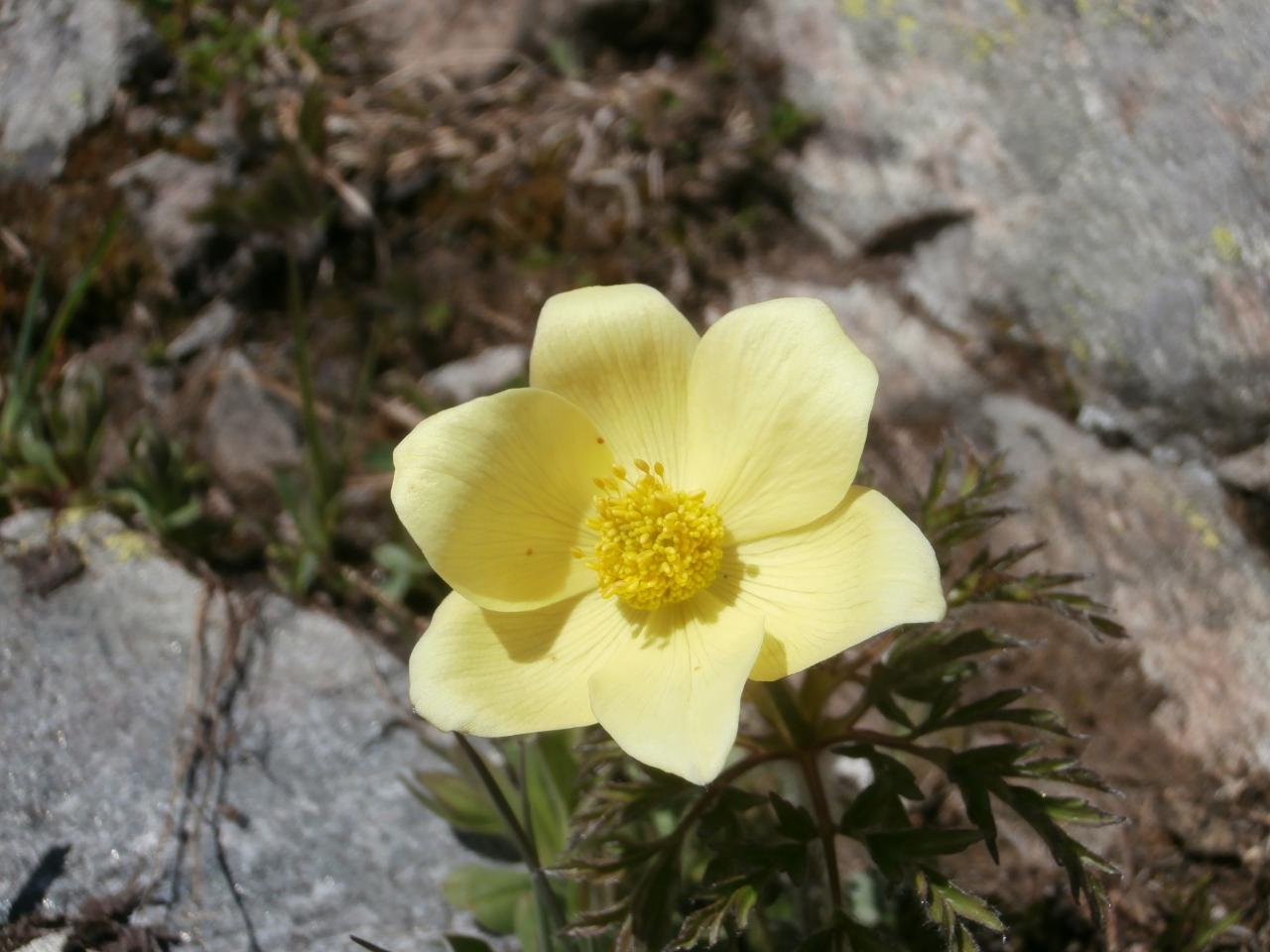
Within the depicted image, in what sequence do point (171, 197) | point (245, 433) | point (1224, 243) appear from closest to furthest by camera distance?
1. point (1224, 243)
2. point (245, 433)
3. point (171, 197)

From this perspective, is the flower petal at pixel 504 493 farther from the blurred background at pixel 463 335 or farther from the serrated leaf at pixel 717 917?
the blurred background at pixel 463 335

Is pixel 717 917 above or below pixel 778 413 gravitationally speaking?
below

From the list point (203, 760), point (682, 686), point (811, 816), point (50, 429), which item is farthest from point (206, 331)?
point (811, 816)

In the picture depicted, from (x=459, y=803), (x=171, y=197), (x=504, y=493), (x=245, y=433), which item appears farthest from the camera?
(x=171, y=197)

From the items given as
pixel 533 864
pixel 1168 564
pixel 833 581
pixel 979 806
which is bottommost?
pixel 1168 564

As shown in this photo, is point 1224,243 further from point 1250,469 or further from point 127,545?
point 127,545

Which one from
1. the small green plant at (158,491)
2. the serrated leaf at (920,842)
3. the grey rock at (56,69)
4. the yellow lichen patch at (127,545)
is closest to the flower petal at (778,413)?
the serrated leaf at (920,842)
